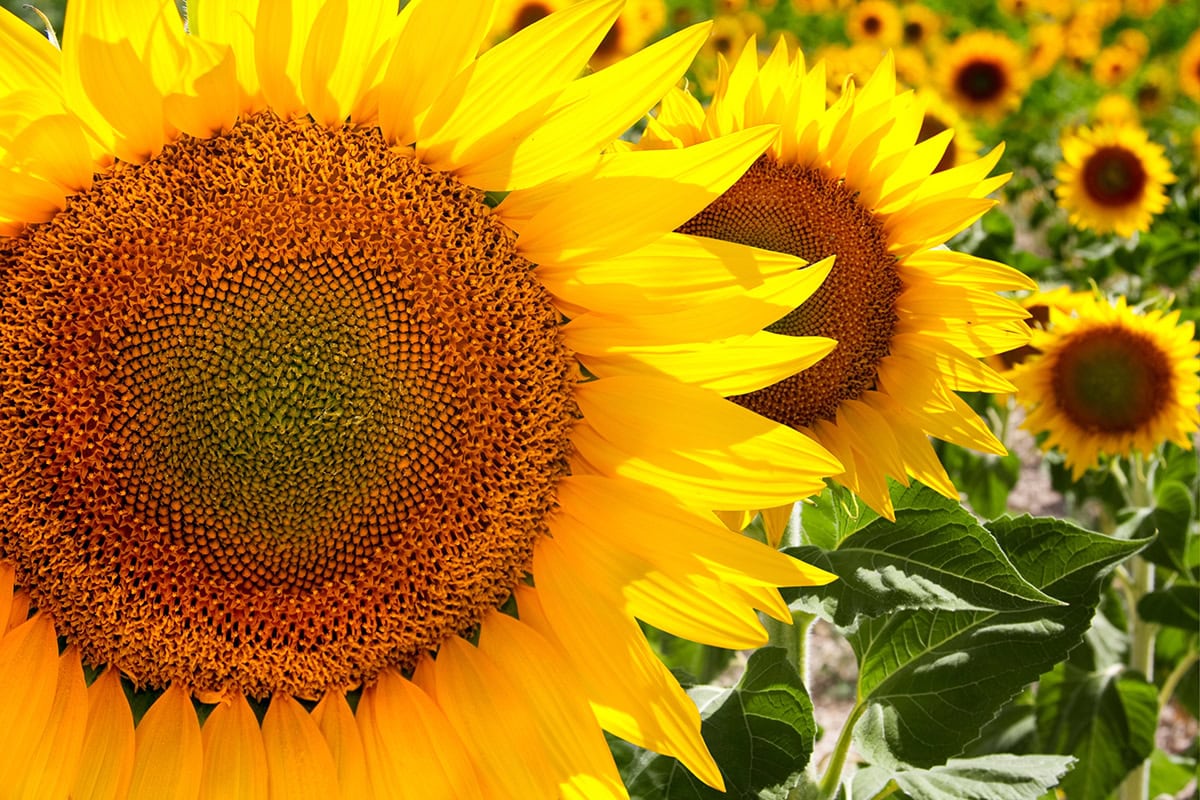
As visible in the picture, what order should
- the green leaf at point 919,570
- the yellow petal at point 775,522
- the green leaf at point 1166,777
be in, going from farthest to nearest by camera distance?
1. the green leaf at point 1166,777
2. the yellow petal at point 775,522
3. the green leaf at point 919,570

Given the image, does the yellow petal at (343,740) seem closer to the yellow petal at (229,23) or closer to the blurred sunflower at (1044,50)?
the yellow petal at (229,23)

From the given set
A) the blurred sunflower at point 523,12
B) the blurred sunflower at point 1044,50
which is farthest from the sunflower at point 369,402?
the blurred sunflower at point 1044,50

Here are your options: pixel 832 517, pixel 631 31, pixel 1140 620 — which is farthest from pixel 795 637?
pixel 631 31

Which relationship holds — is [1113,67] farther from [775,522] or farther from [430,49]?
[430,49]

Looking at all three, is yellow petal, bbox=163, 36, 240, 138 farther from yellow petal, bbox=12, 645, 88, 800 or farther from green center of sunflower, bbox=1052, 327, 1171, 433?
green center of sunflower, bbox=1052, 327, 1171, 433

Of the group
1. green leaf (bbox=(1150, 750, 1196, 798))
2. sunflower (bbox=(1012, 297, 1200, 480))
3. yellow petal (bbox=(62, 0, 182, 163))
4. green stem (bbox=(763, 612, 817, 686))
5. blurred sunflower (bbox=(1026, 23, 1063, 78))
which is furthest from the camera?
blurred sunflower (bbox=(1026, 23, 1063, 78))

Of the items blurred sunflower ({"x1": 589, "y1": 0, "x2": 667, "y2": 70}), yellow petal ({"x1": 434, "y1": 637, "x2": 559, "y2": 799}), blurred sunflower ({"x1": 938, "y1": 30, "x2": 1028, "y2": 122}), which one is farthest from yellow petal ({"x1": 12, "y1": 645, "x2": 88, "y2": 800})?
blurred sunflower ({"x1": 938, "y1": 30, "x2": 1028, "y2": 122})

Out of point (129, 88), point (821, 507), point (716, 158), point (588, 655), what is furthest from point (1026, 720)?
point (129, 88)
